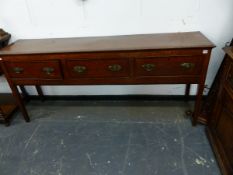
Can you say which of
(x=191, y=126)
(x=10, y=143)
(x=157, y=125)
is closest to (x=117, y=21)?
(x=157, y=125)

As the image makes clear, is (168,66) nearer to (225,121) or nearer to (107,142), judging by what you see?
(225,121)

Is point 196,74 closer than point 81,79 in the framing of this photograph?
Yes

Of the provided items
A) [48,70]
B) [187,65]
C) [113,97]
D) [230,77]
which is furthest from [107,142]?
[230,77]

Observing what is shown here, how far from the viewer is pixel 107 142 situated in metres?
1.68

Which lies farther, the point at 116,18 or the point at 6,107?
the point at 6,107

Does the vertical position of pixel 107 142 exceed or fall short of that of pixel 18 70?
it falls short

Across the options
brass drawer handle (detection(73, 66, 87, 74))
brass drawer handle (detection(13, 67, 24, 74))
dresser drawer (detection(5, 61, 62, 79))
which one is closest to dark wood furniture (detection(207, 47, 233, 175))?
brass drawer handle (detection(73, 66, 87, 74))

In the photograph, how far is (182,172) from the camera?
4.55 ft

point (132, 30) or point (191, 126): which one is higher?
point (132, 30)

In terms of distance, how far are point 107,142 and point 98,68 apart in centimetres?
63

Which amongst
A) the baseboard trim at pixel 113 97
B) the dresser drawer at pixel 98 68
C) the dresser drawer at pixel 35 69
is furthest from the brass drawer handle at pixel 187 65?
the dresser drawer at pixel 35 69

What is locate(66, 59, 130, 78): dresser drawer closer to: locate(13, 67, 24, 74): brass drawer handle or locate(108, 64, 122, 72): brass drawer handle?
locate(108, 64, 122, 72): brass drawer handle

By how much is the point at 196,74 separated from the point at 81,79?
877 mm

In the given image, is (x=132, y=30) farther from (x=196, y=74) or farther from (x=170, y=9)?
(x=196, y=74)
